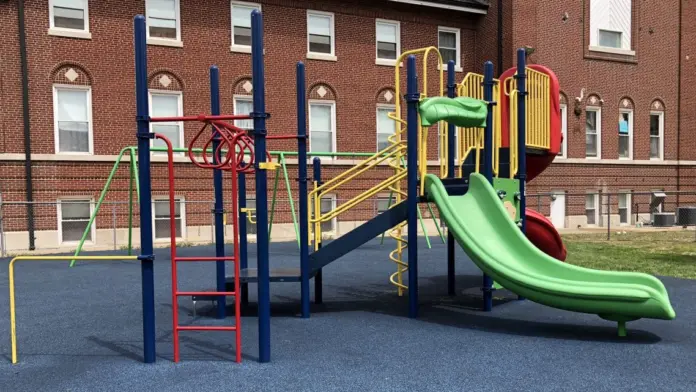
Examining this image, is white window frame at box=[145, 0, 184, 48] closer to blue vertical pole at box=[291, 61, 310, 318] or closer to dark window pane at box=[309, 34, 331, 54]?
dark window pane at box=[309, 34, 331, 54]

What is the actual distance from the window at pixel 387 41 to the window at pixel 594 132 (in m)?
8.34

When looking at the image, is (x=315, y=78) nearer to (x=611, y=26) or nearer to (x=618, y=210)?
(x=611, y=26)

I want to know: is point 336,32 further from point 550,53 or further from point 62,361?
point 62,361

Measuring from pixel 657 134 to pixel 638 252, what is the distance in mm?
12371

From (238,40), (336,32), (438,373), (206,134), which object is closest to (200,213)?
(206,134)

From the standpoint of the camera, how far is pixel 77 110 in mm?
16766

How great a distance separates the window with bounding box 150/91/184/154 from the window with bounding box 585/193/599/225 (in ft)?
51.8

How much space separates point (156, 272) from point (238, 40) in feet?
31.9

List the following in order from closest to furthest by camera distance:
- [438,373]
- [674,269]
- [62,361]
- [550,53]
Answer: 1. [438,373]
2. [62,361]
3. [674,269]
4. [550,53]

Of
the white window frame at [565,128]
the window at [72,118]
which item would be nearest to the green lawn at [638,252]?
the white window frame at [565,128]

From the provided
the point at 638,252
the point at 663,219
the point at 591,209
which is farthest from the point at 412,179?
the point at 663,219

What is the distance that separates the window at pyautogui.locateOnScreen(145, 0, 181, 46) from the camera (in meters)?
17.5

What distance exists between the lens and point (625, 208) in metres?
23.7

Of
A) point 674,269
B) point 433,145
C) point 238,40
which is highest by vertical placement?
point 238,40
